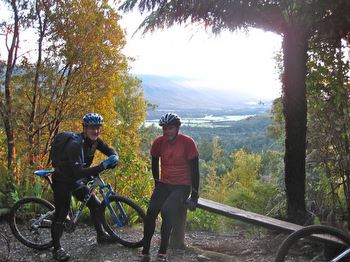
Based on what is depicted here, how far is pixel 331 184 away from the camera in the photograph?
970 centimetres

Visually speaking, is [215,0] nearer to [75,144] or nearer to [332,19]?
[332,19]

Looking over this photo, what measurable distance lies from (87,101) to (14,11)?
4.23m

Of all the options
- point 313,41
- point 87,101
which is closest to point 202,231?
point 313,41

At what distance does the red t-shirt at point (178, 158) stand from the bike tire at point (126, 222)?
0.93 meters

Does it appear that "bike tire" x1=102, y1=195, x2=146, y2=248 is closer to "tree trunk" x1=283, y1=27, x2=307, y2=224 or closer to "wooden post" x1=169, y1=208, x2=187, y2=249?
"wooden post" x1=169, y1=208, x2=187, y2=249

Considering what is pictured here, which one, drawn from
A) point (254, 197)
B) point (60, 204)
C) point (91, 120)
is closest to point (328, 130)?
point (254, 197)

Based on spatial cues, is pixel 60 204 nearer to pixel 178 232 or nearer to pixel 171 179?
pixel 171 179

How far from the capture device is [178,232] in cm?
648

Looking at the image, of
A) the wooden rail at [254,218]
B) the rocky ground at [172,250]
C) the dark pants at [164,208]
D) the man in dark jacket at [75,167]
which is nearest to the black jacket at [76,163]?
the man in dark jacket at [75,167]

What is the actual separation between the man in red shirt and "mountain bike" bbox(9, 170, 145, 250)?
0.72 metres

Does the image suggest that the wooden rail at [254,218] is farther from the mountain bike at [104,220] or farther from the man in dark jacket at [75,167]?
the man in dark jacket at [75,167]

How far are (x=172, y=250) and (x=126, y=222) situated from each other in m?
0.77

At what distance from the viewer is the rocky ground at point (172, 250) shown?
6234 millimetres

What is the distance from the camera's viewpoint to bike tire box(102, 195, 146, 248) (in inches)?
251
